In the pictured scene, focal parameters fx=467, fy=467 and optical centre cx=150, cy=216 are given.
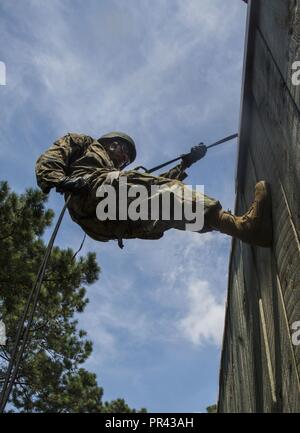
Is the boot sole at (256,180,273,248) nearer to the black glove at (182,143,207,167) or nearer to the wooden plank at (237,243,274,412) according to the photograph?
the wooden plank at (237,243,274,412)

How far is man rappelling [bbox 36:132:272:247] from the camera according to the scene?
2.53 metres

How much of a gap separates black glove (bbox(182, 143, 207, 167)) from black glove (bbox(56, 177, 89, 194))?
1.17 m

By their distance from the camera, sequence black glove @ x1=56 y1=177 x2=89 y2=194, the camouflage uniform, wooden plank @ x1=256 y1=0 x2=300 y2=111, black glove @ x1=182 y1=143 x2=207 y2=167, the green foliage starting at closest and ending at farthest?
wooden plank @ x1=256 y1=0 x2=300 y2=111 → the camouflage uniform → black glove @ x1=56 y1=177 x2=89 y2=194 → black glove @ x1=182 y1=143 x2=207 y2=167 → the green foliage

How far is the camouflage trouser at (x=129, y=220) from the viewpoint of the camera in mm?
2774

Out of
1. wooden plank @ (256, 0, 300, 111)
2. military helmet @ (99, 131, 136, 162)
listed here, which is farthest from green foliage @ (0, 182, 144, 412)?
wooden plank @ (256, 0, 300, 111)

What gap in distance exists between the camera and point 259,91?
8.75 ft

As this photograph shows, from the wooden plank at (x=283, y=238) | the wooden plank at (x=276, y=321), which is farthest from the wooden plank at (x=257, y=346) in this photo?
the wooden plank at (x=283, y=238)

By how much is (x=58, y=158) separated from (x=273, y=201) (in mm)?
1660

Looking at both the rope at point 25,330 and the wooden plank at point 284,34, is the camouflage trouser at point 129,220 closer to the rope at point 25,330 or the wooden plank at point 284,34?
the rope at point 25,330
